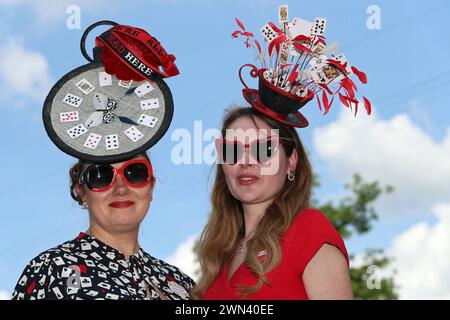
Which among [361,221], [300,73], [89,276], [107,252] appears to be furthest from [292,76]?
[361,221]

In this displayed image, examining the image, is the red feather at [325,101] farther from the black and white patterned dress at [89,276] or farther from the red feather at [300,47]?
the black and white patterned dress at [89,276]

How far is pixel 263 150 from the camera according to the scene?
5.36m

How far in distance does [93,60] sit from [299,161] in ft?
5.59

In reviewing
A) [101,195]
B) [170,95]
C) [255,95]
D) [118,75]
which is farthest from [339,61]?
[101,195]

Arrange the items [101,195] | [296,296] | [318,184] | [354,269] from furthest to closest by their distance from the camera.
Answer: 1. [318,184]
2. [354,269]
3. [101,195]
4. [296,296]

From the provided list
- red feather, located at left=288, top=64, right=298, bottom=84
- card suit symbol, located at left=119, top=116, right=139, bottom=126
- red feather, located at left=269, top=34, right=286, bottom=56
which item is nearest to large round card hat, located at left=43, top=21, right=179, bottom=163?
card suit symbol, located at left=119, top=116, right=139, bottom=126

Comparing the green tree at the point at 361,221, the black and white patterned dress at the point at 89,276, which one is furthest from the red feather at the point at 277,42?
the green tree at the point at 361,221

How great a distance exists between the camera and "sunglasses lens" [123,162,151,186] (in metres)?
5.45

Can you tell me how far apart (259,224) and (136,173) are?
3.18 ft

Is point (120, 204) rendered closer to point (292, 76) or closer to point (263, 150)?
point (263, 150)

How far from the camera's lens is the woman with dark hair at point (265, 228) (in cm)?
488
